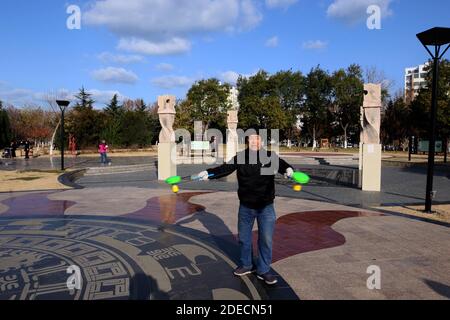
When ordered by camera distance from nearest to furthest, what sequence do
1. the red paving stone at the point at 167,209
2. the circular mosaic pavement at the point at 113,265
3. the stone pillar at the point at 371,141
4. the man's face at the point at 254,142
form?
the circular mosaic pavement at the point at 113,265 → the man's face at the point at 254,142 → the red paving stone at the point at 167,209 → the stone pillar at the point at 371,141

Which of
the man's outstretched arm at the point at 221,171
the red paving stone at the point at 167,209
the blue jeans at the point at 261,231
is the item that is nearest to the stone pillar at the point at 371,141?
the red paving stone at the point at 167,209

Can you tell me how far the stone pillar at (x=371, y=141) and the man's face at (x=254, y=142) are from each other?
9.38 metres

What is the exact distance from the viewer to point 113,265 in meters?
4.82

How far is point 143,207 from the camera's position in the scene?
914cm

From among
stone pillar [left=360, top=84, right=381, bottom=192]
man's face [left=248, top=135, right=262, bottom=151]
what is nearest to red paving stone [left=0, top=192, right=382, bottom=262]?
man's face [left=248, top=135, right=262, bottom=151]

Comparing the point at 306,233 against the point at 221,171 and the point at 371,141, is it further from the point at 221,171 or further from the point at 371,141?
the point at 371,141

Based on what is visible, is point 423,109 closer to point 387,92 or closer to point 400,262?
point 387,92

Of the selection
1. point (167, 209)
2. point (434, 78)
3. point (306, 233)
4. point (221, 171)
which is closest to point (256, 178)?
point (221, 171)

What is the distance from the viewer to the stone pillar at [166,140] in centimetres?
1505

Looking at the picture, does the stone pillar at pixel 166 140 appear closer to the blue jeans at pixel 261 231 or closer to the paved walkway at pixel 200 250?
the paved walkway at pixel 200 250

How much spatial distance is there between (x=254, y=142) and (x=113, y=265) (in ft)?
8.54
